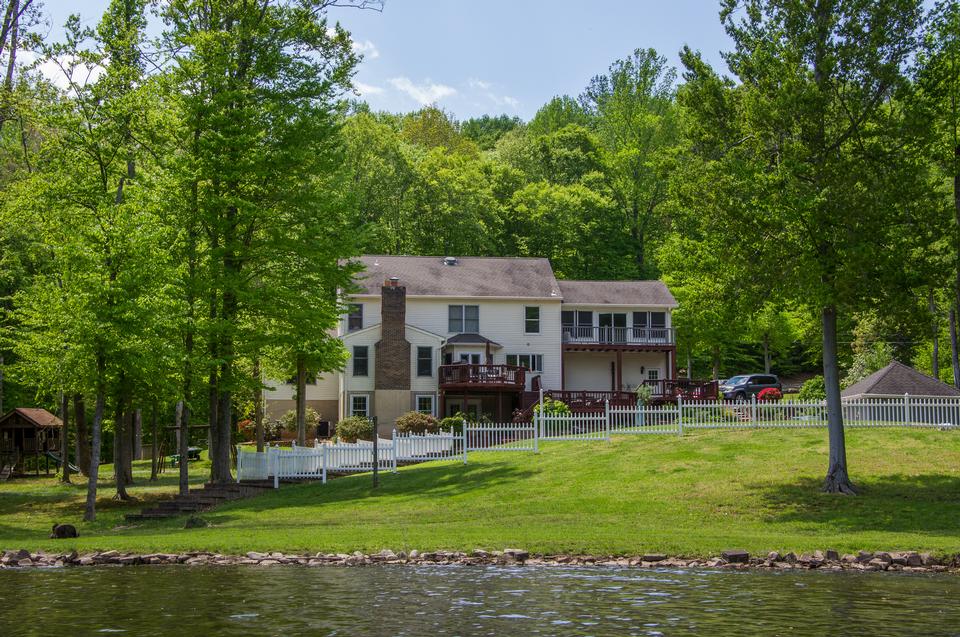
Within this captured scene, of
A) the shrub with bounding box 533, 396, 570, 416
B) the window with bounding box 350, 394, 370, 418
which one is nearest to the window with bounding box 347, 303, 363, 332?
the window with bounding box 350, 394, 370, 418

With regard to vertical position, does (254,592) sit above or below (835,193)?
below

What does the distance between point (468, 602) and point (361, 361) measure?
38827 mm

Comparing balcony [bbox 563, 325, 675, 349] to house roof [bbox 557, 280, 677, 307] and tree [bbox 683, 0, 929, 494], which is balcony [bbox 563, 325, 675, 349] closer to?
house roof [bbox 557, 280, 677, 307]

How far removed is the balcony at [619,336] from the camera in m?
56.9

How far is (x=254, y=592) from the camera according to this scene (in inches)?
631

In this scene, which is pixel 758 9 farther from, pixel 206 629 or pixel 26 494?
pixel 26 494

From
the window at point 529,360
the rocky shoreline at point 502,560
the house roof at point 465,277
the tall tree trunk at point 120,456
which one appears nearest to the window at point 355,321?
the house roof at point 465,277

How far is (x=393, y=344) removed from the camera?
52750 millimetres

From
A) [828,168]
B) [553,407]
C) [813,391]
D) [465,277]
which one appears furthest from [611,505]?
[465,277]

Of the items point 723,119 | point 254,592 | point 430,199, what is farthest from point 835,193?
point 430,199

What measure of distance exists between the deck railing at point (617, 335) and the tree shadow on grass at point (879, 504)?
30.0 meters

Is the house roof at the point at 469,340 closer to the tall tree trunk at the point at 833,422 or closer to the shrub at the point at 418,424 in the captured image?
the shrub at the point at 418,424

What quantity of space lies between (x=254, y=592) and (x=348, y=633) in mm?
3626

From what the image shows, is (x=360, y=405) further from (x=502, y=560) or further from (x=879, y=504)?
(x=502, y=560)
